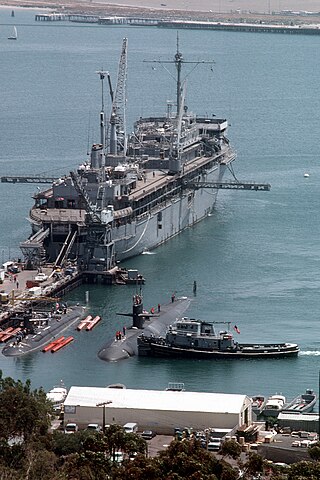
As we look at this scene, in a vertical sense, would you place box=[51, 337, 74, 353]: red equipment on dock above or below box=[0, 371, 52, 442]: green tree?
below

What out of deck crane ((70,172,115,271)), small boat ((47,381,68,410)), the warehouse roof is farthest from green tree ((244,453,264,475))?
deck crane ((70,172,115,271))

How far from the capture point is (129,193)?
73.7m

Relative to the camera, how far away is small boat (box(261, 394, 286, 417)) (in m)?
48.2

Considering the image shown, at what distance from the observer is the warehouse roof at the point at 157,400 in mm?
45938

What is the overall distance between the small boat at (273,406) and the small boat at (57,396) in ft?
17.8

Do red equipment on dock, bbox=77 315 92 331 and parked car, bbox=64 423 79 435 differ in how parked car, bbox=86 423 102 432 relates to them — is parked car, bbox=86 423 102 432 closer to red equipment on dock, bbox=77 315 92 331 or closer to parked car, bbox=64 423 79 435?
parked car, bbox=64 423 79 435

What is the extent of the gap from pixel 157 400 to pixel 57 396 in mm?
3630

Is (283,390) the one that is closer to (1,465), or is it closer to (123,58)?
(1,465)

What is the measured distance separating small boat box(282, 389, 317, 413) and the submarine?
23.0 feet

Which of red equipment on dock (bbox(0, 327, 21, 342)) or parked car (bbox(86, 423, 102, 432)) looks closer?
parked car (bbox(86, 423, 102, 432))

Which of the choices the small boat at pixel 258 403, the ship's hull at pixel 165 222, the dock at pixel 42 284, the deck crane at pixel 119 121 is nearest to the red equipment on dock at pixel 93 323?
the dock at pixel 42 284

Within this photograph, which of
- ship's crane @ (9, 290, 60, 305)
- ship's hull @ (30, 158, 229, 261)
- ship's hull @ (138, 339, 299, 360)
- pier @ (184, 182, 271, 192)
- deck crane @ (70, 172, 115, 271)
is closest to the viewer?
ship's hull @ (138, 339, 299, 360)

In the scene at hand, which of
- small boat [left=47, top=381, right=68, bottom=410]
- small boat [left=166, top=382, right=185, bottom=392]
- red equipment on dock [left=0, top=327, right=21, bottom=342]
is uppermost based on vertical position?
small boat [left=47, top=381, right=68, bottom=410]

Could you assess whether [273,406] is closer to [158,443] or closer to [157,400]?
[157,400]
